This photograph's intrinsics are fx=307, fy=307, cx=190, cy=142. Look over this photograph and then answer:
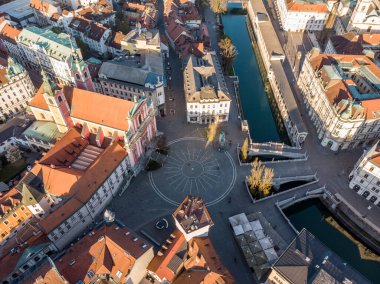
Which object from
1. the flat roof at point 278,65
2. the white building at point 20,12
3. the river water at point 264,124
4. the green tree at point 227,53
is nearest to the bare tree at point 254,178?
the river water at point 264,124

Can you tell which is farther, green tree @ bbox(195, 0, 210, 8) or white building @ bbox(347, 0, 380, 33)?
green tree @ bbox(195, 0, 210, 8)

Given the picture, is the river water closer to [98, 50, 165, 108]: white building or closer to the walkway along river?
the walkway along river

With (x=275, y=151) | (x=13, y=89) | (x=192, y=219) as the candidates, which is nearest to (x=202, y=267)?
(x=192, y=219)

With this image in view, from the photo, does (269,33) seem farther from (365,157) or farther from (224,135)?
(365,157)

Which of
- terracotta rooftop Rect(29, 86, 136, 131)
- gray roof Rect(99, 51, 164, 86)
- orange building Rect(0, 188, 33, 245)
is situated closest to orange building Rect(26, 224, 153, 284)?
orange building Rect(0, 188, 33, 245)

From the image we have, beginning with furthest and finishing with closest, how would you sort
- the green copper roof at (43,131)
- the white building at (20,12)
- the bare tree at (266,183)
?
the white building at (20,12) < the green copper roof at (43,131) < the bare tree at (266,183)

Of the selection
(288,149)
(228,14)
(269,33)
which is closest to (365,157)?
(288,149)

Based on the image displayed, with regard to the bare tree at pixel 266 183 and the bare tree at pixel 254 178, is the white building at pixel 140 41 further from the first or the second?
the bare tree at pixel 266 183
